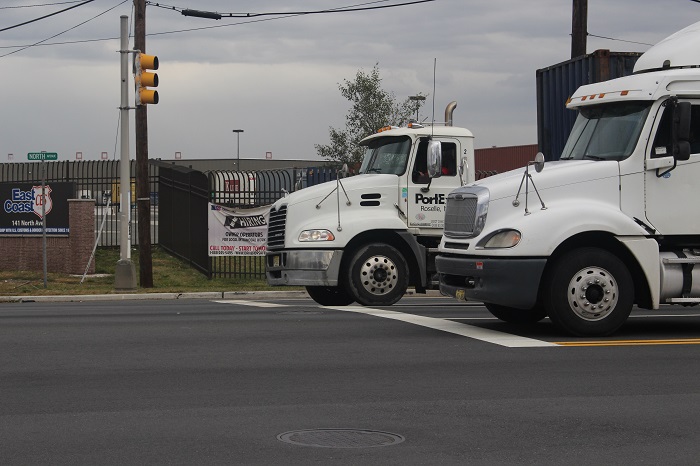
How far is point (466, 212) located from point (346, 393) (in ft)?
13.8

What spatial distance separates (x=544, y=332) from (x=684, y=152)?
8.03 ft

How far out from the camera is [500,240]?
1159 cm

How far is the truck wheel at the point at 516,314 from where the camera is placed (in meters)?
13.2

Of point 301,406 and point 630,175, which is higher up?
point 630,175

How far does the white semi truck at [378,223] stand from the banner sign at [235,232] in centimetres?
893

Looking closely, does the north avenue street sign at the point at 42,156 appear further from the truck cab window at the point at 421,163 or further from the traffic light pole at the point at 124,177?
the truck cab window at the point at 421,163

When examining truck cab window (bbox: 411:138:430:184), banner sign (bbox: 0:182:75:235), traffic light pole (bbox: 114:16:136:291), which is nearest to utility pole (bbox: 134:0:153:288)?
traffic light pole (bbox: 114:16:136:291)

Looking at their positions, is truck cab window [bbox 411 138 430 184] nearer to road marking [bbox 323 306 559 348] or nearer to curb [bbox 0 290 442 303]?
road marking [bbox 323 306 559 348]

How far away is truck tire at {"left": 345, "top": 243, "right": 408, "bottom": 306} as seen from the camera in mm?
16781

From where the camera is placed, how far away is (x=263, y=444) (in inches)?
267

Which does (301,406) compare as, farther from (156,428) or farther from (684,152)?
(684,152)

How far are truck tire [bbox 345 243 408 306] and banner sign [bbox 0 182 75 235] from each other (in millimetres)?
13790

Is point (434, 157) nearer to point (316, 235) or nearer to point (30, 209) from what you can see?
point (316, 235)

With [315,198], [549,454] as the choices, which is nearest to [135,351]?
[549,454]
